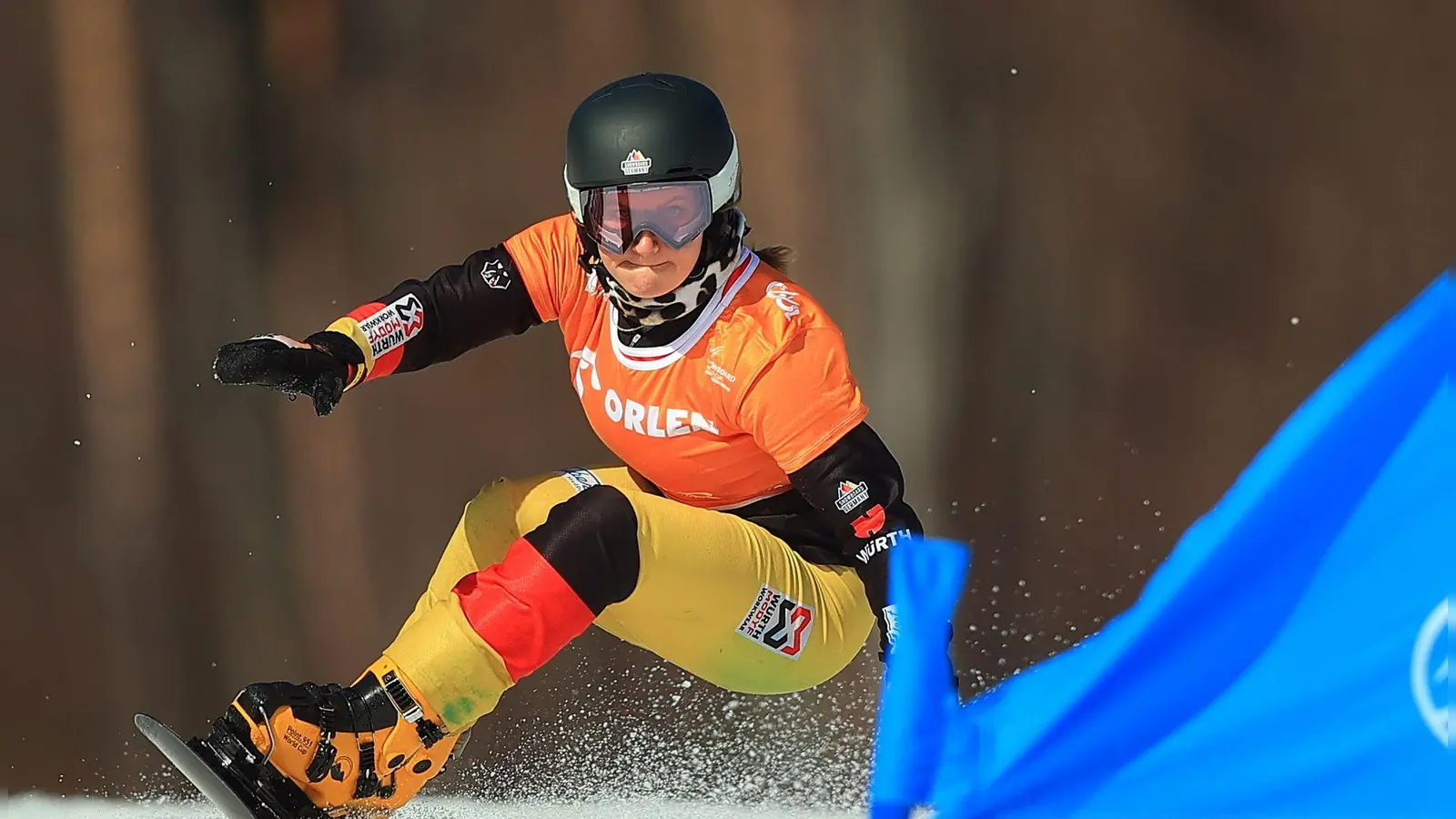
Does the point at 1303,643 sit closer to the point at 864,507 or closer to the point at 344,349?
the point at 864,507

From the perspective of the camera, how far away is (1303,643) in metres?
1.44

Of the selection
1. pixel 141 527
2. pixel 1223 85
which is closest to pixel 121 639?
pixel 141 527

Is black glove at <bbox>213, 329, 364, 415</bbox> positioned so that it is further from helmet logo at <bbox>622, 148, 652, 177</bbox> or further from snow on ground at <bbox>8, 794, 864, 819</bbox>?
snow on ground at <bbox>8, 794, 864, 819</bbox>

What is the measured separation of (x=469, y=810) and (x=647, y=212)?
179 cm

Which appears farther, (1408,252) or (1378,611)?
(1408,252)

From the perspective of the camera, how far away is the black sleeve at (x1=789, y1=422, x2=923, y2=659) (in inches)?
87.7

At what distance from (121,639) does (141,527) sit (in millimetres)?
299

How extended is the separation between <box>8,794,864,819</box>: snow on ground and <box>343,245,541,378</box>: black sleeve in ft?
4.06

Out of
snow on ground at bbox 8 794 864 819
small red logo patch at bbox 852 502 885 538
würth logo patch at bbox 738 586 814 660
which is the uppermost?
small red logo patch at bbox 852 502 885 538

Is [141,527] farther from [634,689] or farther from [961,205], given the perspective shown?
[961,205]

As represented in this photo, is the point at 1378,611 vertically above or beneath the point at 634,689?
above

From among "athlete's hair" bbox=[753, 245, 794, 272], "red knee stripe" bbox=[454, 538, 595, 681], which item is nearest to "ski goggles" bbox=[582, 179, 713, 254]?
"athlete's hair" bbox=[753, 245, 794, 272]

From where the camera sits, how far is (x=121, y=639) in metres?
3.84

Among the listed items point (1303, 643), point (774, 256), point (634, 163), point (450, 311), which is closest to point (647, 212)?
point (634, 163)
